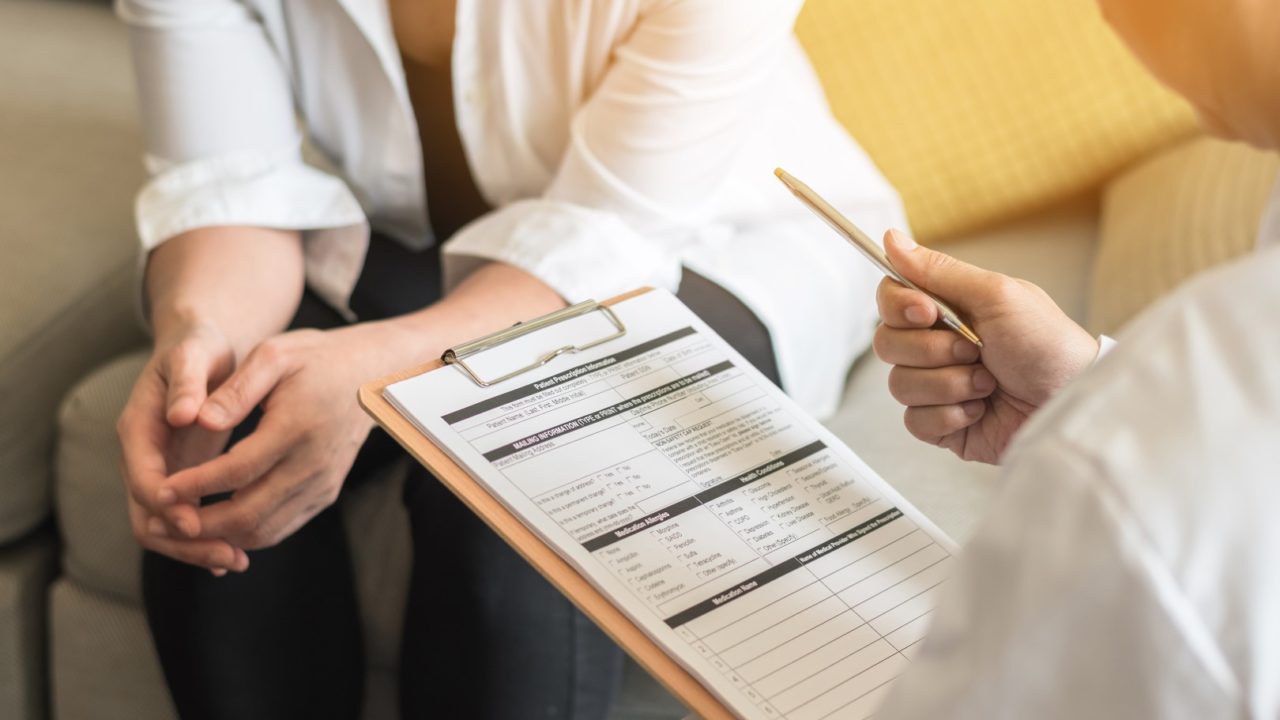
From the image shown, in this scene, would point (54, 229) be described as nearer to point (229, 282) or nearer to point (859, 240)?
point (229, 282)

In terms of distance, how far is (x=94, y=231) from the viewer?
3.49ft

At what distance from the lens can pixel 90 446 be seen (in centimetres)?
91

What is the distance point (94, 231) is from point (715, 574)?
796 millimetres

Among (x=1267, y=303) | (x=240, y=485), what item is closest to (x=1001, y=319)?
(x=1267, y=303)

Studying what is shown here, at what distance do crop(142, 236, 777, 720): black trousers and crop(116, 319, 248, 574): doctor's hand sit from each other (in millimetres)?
55

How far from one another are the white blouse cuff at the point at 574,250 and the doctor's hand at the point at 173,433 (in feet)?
0.60

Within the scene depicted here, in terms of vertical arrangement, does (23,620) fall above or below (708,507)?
below

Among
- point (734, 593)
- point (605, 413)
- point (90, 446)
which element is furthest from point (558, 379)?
point (90, 446)

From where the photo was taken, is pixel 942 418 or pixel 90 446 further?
pixel 90 446

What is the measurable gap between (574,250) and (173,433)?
28cm

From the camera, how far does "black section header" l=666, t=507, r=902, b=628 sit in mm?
484

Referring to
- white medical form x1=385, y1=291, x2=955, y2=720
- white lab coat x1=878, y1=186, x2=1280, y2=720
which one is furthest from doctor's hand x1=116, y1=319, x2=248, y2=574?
white lab coat x1=878, y1=186, x2=1280, y2=720

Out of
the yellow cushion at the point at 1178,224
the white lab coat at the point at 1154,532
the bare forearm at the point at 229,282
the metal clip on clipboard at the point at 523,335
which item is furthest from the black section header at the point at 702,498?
the yellow cushion at the point at 1178,224

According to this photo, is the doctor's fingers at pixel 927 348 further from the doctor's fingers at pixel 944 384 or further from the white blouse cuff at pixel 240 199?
the white blouse cuff at pixel 240 199
